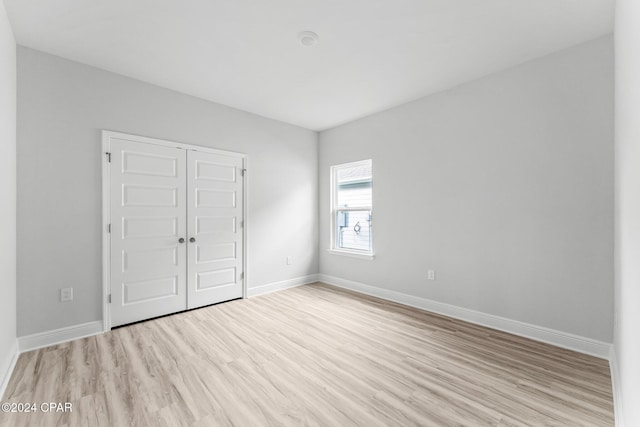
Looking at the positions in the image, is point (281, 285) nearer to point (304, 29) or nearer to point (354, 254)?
point (354, 254)

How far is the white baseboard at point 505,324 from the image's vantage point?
7.99 feet

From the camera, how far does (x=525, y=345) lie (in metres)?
2.60

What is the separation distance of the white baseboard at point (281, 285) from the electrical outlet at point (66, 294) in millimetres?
1975

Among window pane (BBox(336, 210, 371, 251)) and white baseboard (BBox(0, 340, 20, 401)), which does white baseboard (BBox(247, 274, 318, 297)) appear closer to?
window pane (BBox(336, 210, 371, 251))

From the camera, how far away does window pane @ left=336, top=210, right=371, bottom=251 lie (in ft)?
14.7

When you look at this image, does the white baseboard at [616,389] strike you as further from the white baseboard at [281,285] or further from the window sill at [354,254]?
the white baseboard at [281,285]

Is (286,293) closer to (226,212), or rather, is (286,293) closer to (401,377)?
(226,212)

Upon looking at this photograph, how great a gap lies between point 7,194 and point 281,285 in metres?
3.23

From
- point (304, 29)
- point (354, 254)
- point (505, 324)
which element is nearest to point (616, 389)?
point (505, 324)

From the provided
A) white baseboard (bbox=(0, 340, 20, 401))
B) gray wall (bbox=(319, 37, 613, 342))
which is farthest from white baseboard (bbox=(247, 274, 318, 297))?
white baseboard (bbox=(0, 340, 20, 401))

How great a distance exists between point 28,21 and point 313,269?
171 inches

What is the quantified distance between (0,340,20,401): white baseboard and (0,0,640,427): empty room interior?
0.11 ft

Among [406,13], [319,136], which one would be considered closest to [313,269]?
[319,136]

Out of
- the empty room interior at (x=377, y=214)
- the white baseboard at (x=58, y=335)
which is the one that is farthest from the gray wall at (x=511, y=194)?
the white baseboard at (x=58, y=335)
